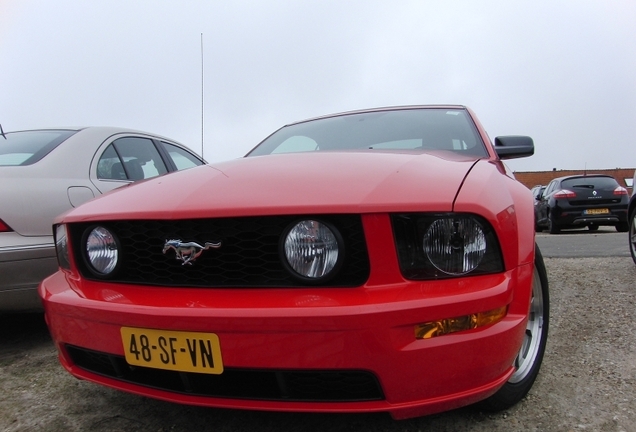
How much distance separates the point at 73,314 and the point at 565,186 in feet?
32.4

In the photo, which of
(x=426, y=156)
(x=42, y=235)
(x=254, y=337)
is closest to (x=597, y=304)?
(x=426, y=156)

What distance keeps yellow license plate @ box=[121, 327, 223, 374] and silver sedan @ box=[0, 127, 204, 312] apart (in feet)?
4.60

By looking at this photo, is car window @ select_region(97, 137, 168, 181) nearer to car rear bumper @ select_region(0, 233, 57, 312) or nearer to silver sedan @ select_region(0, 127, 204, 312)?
silver sedan @ select_region(0, 127, 204, 312)

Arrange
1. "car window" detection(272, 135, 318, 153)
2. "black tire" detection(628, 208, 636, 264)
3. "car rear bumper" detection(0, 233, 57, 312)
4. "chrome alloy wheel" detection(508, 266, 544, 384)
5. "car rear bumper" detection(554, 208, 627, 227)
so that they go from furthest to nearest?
"car rear bumper" detection(554, 208, 627, 227) → "black tire" detection(628, 208, 636, 264) → "car window" detection(272, 135, 318, 153) → "car rear bumper" detection(0, 233, 57, 312) → "chrome alloy wheel" detection(508, 266, 544, 384)

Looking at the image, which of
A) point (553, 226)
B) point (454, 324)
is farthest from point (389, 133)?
point (553, 226)

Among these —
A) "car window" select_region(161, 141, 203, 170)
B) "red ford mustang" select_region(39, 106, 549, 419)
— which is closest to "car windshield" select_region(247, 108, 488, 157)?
"red ford mustang" select_region(39, 106, 549, 419)

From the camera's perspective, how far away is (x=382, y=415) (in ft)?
5.96

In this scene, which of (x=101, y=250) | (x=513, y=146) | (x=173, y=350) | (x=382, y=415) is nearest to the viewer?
(x=173, y=350)

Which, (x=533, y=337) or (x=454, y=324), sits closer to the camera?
(x=454, y=324)

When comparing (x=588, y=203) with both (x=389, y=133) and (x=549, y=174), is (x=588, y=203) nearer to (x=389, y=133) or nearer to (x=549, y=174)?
(x=389, y=133)

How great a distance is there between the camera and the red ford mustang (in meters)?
1.31

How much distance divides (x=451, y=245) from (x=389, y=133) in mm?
1350

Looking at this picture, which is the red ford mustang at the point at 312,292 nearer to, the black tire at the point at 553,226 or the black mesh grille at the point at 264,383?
the black mesh grille at the point at 264,383

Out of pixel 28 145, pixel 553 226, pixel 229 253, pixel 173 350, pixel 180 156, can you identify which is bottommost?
pixel 553 226
